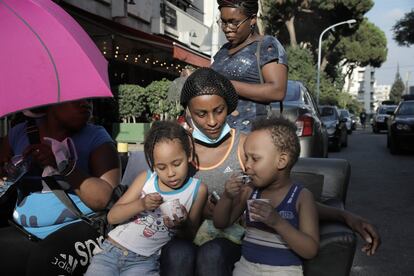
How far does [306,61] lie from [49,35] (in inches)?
1255

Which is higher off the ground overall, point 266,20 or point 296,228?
point 266,20

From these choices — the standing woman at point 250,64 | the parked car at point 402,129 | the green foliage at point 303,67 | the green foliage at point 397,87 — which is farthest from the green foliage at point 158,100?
the green foliage at point 397,87

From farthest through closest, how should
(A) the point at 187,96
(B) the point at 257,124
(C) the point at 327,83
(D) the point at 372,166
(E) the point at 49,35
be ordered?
(C) the point at 327,83 → (D) the point at 372,166 → (A) the point at 187,96 → (B) the point at 257,124 → (E) the point at 49,35

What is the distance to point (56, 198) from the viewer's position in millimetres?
2369

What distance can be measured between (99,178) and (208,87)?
72cm

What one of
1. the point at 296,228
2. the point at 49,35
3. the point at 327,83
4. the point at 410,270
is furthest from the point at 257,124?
the point at 327,83

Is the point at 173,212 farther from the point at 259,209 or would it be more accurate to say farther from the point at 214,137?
the point at 214,137

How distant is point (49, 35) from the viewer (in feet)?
6.94

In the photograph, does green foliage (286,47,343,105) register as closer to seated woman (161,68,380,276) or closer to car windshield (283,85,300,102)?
car windshield (283,85,300,102)

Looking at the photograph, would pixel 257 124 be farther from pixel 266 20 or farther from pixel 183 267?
pixel 266 20

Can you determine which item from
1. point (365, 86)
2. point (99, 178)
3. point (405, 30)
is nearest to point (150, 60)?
point (99, 178)

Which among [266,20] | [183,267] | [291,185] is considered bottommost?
[183,267]

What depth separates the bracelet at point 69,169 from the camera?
2205 mm

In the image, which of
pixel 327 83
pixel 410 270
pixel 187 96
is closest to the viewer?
pixel 187 96
